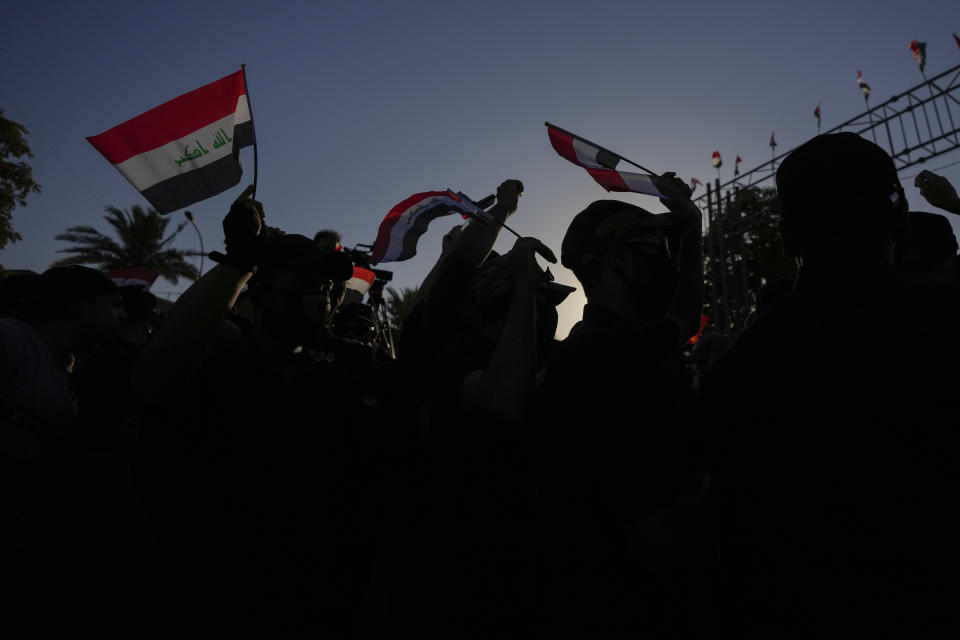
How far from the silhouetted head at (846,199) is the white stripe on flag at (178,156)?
2876 millimetres

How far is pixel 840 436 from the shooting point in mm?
1115

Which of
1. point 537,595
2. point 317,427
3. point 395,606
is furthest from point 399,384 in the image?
point 537,595

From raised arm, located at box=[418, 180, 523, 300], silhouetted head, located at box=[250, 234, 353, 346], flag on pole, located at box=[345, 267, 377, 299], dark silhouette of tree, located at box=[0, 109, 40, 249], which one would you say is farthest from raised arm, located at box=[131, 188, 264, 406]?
dark silhouette of tree, located at box=[0, 109, 40, 249]

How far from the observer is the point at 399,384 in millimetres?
2451

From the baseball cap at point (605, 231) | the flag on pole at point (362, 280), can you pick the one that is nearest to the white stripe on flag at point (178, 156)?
the baseball cap at point (605, 231)

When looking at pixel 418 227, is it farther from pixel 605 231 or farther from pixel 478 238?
pixel 605 231

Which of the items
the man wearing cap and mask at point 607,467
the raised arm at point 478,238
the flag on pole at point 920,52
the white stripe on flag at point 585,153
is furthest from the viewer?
the flag on pole at point 920,52

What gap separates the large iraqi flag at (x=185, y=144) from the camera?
10.0 feet

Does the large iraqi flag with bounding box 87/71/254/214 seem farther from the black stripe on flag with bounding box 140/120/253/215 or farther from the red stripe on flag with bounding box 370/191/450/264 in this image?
the red stripe on flag with bounding box 370/191/450/264

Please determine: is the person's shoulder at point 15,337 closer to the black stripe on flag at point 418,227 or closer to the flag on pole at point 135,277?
the black stripe on flag at point 418,227

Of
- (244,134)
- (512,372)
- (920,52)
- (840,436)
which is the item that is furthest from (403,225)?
(920,52)

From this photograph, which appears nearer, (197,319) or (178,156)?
(197,319)

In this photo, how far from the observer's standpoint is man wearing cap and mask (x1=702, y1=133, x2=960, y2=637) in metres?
1.04

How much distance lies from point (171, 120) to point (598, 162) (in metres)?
2.51
